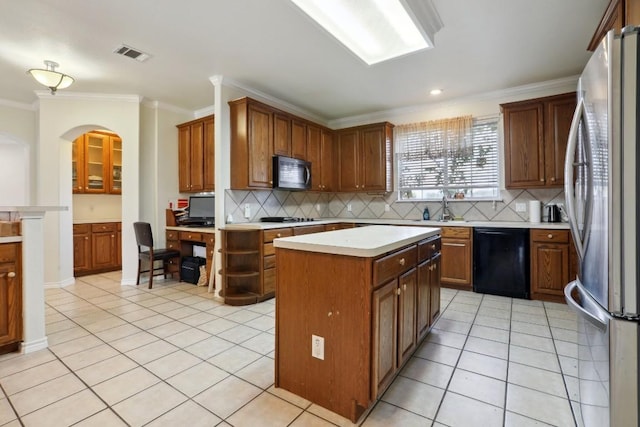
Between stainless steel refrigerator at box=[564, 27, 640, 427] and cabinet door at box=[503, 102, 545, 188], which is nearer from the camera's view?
stainless steel refrigerator at box=[564, 27, 640, 427]

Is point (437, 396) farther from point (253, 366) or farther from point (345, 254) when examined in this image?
point (253, 366)

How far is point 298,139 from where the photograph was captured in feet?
15.1

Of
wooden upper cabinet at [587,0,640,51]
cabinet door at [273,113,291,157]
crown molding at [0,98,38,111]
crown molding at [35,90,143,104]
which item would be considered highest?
crown molding at [35,90,143,104]

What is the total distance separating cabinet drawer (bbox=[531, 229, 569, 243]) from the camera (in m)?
3.34

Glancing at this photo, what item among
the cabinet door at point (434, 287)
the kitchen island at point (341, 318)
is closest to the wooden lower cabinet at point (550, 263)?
the cabinet door at point (434, 287)

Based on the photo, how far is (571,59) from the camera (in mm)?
3291

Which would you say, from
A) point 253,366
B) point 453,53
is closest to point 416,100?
point 453,53

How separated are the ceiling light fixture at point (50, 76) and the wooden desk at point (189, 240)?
2121 mm

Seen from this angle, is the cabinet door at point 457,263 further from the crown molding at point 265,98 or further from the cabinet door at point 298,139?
the crown molding at point 265,98

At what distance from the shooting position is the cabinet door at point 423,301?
2.17 m

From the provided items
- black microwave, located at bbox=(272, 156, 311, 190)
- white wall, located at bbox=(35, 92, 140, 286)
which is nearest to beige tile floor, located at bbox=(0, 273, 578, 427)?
white wall, located at bbox=(35, 92, 140, 286)

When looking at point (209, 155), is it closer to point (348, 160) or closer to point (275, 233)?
point (275, 233)

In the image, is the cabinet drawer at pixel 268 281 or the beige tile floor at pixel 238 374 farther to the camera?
the cabinet drawer at pixel 268 281

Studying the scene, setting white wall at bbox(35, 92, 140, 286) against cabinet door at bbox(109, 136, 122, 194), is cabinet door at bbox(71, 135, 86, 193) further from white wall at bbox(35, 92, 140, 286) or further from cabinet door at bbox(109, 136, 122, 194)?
white wall at bbox(35, 92, 140, 286)
